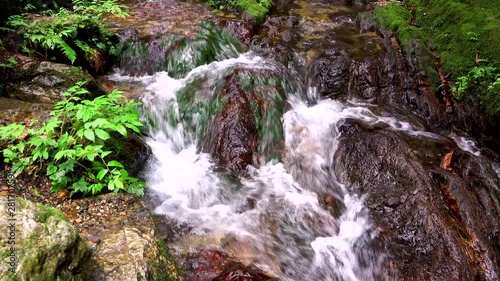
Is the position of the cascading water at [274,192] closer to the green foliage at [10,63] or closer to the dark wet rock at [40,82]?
the dark wet rock at [40,82]

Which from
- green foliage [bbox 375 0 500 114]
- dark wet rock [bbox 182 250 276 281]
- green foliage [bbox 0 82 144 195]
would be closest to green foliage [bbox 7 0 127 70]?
green foliage [bbox 0 82 144 195]

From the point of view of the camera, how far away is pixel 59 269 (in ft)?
6.46

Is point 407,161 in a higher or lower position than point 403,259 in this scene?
higher

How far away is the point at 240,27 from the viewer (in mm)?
9383

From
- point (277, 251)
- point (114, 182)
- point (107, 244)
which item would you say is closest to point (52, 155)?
point (114, 182)

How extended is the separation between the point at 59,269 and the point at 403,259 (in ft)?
14.2

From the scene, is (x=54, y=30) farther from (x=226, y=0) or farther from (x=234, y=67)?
(x=226, y=0)

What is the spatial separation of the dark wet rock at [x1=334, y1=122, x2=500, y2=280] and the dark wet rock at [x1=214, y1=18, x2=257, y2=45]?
457 cm

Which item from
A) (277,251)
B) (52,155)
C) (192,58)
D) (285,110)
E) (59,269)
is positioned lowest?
(277,251)

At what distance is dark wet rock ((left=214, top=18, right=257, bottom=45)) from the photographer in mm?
9102

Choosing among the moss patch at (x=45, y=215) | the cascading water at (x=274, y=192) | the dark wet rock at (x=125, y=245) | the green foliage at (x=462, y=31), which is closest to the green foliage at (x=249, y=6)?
the cascading water at (x=274, y=192)

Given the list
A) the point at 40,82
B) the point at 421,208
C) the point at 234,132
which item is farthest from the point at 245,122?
the point at 40,82

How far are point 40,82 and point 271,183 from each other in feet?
13.5

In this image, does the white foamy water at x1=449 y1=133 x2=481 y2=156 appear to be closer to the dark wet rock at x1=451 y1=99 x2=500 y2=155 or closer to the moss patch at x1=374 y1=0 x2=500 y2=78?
the dark wet rock at x1=451 y1=99 x2=500 y2=155
